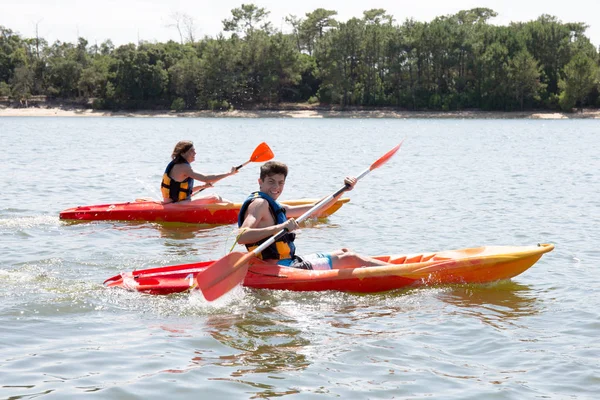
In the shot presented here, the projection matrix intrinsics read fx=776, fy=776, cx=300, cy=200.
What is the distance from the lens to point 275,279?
7207 mm

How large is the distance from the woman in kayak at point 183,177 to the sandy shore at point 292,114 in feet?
191

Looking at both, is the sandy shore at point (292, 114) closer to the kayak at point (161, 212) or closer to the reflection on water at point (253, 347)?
the kayak at point (161, 212)

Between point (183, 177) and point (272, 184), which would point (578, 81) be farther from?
point (272, 184)

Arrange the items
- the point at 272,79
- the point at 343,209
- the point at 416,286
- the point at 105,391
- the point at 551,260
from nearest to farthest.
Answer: the point at 105,391 < the point at 416,286 < the point at 551,260 < the point at 343,209 < the point at 272,79

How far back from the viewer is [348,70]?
74125 mm

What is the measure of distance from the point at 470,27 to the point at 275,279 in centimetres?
6980

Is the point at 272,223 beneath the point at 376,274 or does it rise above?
above

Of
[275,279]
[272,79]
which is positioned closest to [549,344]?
[275,279]

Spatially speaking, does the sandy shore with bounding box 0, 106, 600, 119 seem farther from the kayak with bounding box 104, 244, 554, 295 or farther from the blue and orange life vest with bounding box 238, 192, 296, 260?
the blue and orange life vest with bounding box 238, 192, 296, 260

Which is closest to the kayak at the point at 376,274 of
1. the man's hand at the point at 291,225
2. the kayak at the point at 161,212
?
the man's hand at the point at 291,225

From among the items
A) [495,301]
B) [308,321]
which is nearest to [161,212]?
[308,321]

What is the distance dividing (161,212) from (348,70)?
2519 inches

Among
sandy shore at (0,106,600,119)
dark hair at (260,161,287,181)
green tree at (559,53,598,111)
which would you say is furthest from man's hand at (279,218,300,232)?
sandy shore at (0,106,600,119)

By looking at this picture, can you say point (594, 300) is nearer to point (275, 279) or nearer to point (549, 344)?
point (549, 344)
